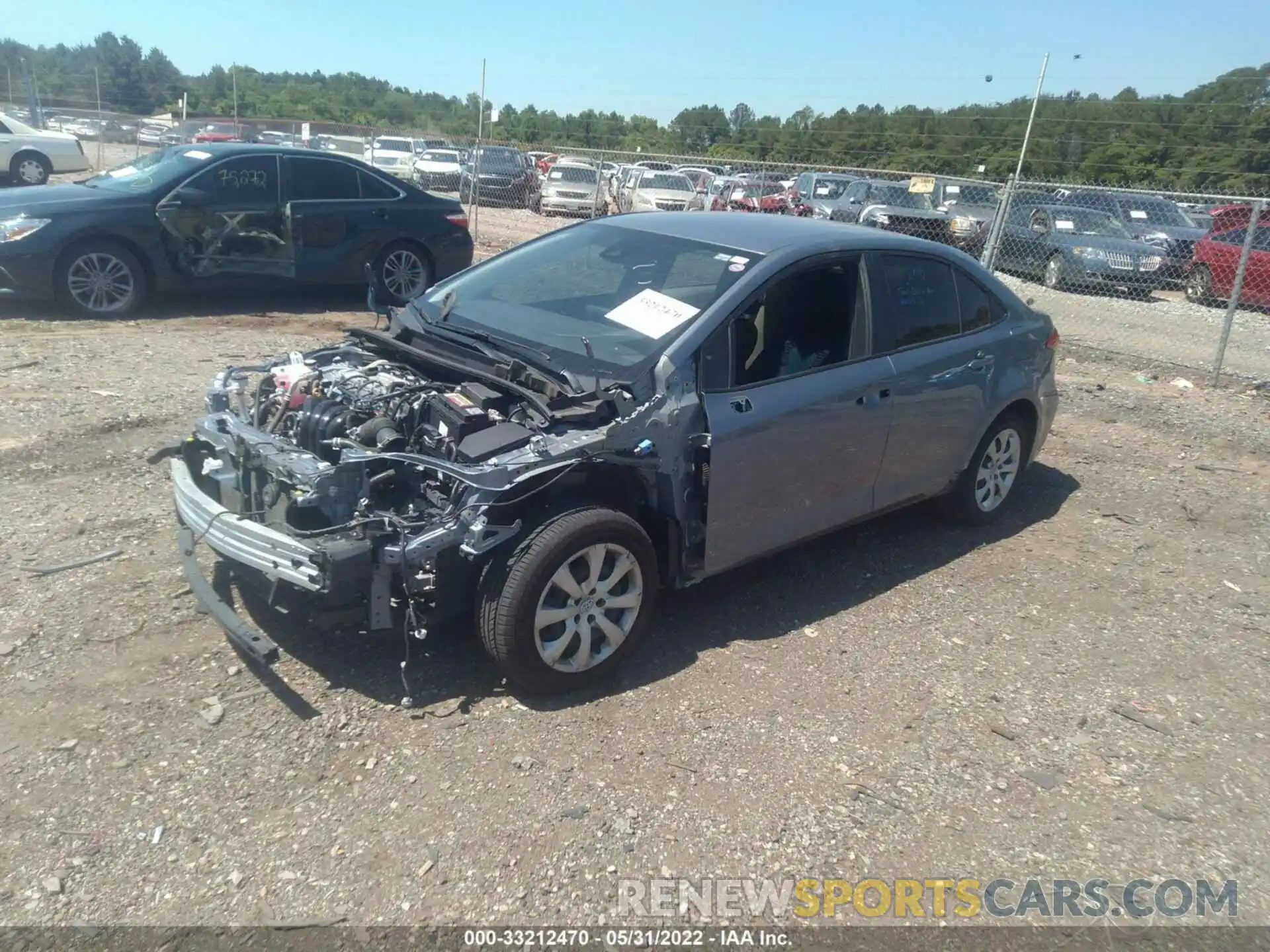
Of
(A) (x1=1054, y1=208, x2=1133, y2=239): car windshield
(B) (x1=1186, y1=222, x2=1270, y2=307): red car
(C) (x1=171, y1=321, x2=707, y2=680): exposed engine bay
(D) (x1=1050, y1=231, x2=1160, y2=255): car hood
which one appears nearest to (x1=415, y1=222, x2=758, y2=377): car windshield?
(C) (x1=171, y1=321, x2=707, y2=680): exposed engine bay

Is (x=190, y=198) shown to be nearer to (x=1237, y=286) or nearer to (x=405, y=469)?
(x=405, y=469)

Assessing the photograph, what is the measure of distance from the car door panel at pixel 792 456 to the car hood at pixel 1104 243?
12.4 m

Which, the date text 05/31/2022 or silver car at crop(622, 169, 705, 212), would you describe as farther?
silver car at crop(622, 169, 705, 212)

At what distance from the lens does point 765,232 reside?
462 centimetres

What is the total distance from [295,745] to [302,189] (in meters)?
7.61

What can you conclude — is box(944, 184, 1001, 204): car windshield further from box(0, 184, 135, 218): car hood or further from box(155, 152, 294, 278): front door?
box(0, 184, 135, 218): car hood

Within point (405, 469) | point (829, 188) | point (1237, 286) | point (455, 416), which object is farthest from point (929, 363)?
point (829, 188)

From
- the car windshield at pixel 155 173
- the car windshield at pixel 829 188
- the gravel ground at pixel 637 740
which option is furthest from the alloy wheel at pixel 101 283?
the car windshield at pixel 829 188

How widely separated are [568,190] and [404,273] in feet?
48.3

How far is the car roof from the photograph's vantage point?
447 cm

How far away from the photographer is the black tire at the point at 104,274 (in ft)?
28.1

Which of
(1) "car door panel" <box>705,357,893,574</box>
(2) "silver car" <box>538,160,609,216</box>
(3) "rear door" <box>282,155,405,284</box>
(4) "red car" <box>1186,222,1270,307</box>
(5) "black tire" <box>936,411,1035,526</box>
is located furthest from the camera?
(2) "silver car" <box>538,160,609,216</box>

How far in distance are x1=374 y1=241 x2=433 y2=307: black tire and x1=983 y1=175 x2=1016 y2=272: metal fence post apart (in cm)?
656

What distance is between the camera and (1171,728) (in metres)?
3.89
